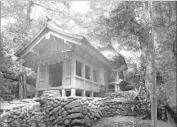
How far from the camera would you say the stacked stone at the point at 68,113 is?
21.5ft

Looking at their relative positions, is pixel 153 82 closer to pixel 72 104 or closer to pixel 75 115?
pixel 75 115

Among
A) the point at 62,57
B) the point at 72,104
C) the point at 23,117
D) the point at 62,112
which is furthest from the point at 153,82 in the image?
the point at 23,117

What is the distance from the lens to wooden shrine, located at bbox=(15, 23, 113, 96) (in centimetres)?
894

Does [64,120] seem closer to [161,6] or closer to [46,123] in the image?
[46,123]

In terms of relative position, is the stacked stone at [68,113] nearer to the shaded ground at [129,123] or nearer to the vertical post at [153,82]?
the shaded ground at [129,123]

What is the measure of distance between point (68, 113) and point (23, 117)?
2.07m

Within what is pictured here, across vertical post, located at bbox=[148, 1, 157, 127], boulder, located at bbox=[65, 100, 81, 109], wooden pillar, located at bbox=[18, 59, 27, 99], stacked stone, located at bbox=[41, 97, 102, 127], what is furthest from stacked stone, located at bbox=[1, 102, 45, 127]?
→ vertical post, located at bbox=[148, 1, 157, 127]

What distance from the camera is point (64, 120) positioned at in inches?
265

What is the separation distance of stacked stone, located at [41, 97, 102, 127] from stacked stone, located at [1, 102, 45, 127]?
384 mm

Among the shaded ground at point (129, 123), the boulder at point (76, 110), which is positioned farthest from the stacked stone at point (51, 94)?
the shaded ground at point (129, 123)

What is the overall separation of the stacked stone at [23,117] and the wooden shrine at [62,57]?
201 cm

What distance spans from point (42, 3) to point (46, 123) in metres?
14.9

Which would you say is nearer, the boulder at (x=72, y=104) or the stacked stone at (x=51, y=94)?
the boulder at (x=72, y=104)

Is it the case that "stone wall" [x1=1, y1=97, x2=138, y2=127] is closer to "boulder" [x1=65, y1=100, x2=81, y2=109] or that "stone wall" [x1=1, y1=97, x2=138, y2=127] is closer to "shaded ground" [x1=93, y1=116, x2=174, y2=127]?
"boulder" [x1=65, y1=100, x2=81, y2=109]
